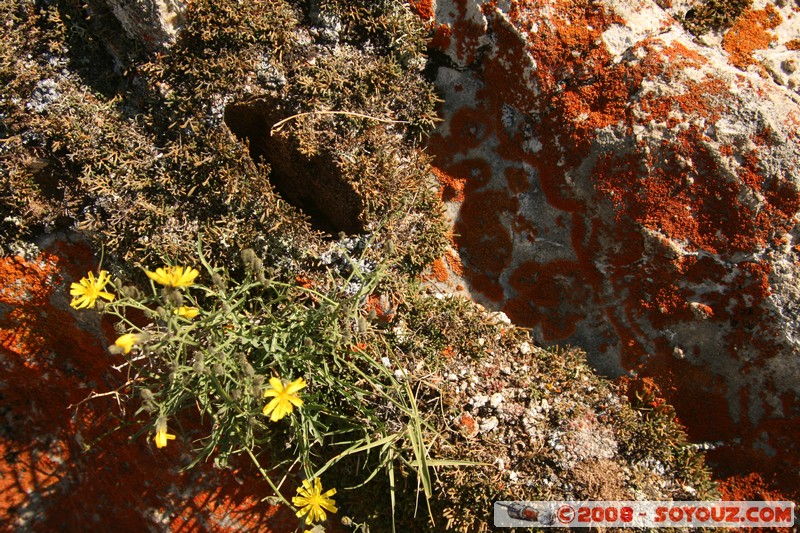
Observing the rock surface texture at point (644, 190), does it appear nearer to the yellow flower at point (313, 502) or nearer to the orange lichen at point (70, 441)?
the yellow flower at point (313, 502)

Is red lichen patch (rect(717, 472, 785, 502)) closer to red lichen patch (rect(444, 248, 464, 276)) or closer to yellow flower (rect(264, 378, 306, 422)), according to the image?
red lichen patch (rect(444, 248, 464, 276))

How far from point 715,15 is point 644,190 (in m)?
1.36

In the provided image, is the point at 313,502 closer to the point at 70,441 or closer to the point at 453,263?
the point at 453,263

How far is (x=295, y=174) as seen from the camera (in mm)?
4211

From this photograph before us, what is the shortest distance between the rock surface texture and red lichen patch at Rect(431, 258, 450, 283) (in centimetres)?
18

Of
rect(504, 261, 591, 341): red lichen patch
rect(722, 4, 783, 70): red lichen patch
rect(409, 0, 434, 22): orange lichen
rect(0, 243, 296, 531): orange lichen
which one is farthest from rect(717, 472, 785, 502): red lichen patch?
rect(409, 0, 434, 22): orange lichen

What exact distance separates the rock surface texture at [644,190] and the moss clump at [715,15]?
0.07m

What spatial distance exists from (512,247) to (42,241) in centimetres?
346

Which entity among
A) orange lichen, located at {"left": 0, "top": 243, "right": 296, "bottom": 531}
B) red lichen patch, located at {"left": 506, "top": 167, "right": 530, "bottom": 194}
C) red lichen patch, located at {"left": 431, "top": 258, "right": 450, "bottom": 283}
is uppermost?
red lichen patch, located at {"left": 506, "top": 167, "right": 530, "bottom": 194}

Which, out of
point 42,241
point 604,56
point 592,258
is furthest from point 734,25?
point 42,241

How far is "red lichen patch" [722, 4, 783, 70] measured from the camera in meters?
3.74

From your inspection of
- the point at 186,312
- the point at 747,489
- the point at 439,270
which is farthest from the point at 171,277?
the point at 747,489

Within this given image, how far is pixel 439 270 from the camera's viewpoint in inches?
166

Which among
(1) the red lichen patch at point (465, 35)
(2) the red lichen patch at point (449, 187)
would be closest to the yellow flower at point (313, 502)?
(2) the red lichen patch at point (449, 187)
